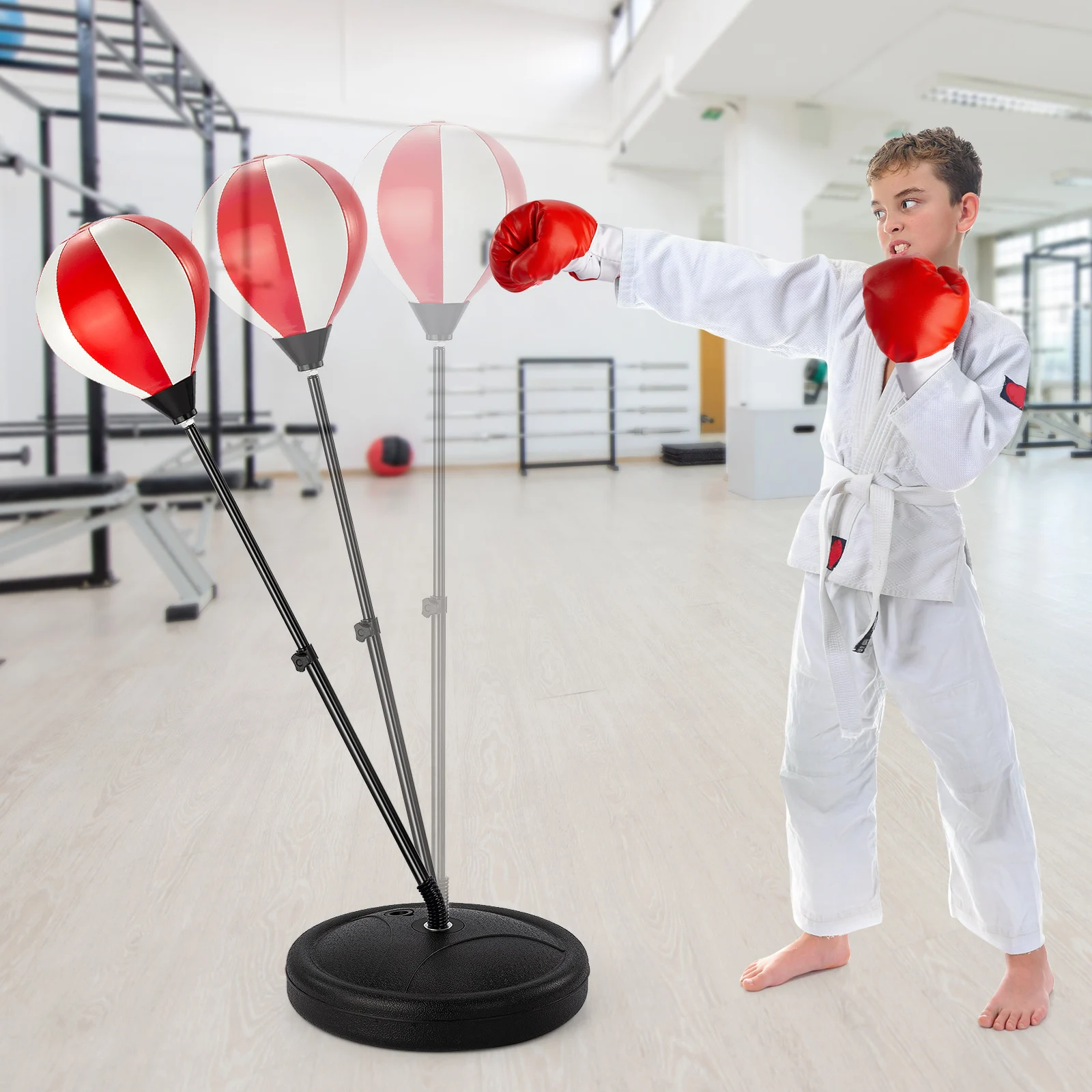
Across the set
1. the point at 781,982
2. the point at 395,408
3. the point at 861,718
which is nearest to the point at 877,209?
the point at 861,718

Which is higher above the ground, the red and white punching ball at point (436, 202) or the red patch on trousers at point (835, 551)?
the red and white punching ball at point (436, 202)

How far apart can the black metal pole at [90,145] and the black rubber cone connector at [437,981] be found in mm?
2506

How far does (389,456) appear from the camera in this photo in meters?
7.28

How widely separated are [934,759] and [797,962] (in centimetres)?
33

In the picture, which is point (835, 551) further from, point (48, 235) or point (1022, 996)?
point (48, 235)

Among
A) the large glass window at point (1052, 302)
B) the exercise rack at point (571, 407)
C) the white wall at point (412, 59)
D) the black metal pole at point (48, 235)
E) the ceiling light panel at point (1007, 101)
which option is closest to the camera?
the black metal pole at point (48, 235)

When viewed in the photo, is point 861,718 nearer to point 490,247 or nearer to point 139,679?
point 490,247

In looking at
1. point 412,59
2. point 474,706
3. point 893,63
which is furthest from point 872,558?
point 412,59

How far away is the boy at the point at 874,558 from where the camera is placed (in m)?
0.97

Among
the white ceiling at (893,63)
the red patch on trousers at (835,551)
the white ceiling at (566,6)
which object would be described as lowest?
the red patch on trousers at (835,551)

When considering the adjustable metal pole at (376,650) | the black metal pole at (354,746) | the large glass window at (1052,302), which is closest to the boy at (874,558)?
the adjustable metal pole at (376,650)

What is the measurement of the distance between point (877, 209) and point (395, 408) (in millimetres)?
7030

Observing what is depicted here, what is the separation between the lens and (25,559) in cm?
400

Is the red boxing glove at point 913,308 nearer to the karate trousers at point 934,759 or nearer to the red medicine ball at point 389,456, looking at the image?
the karate trousers at point 934,759
